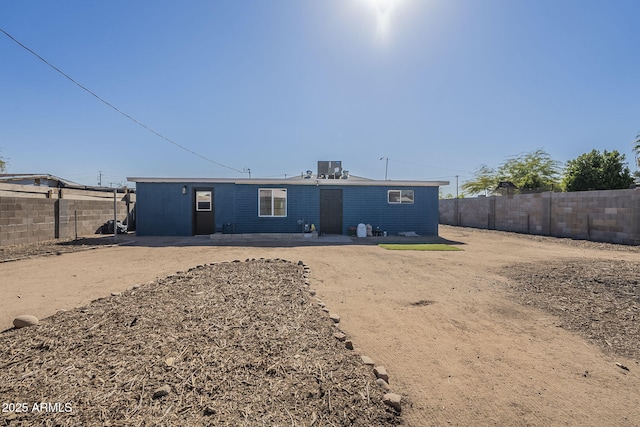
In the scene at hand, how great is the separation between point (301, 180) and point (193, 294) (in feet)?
31.9

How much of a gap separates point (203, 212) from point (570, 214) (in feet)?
53.5

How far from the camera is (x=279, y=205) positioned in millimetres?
→ 13906

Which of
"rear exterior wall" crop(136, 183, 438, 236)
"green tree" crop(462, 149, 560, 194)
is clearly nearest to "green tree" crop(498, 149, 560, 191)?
"green tree" crop(462, 149, 560, 194)

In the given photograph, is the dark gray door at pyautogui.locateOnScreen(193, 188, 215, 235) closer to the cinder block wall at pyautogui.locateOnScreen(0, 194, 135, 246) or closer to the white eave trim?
the white eave trim

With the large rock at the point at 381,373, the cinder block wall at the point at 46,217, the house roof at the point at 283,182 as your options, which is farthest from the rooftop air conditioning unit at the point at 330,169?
the large rock at the point at 381,373

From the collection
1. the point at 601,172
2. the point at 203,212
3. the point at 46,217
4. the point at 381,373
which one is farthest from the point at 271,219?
the point at 601,172

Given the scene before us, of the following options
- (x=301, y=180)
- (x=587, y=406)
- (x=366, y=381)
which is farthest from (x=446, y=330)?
(x=301, y=180)

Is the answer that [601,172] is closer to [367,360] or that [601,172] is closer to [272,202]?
[272,202]

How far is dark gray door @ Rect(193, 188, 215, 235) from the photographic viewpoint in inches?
548

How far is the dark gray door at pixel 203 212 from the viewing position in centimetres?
1393

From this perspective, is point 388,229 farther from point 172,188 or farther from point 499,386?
point 499,386

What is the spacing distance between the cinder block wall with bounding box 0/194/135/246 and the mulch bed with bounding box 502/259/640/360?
1383 cm

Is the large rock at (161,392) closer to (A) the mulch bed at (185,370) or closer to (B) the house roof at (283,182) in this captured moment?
(A) the mulch bed at (185,370)

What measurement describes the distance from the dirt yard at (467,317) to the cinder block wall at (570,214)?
→ 3.37 metres
